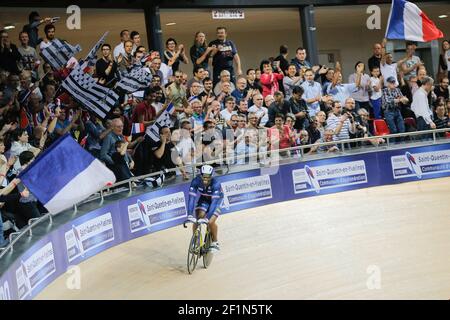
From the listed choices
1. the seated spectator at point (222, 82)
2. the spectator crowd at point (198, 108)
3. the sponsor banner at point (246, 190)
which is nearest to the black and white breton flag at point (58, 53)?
the spectator crowd at point (198, 108)

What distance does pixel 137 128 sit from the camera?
14078 mm

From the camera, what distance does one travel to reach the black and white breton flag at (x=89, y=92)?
12.4m

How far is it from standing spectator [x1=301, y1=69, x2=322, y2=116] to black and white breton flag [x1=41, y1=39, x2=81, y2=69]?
5.61 m

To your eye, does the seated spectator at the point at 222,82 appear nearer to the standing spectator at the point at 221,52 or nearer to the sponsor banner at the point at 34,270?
the standing spectator at the point at 221,52

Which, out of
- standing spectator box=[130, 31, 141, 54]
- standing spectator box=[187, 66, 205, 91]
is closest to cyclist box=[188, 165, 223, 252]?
standing spectator box=[187, 66, 205, 91]

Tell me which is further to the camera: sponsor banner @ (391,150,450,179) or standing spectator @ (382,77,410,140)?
sponsor banner @ (391,150,450,179)

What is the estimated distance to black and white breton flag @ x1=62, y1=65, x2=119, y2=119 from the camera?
1236 cm

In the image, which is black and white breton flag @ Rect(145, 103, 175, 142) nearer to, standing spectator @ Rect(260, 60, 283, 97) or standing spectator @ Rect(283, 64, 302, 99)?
standing spectator @ Rect(260, 60, 283, 97)

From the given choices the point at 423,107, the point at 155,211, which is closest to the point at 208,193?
the point at 155,211

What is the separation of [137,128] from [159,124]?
0.39 metres

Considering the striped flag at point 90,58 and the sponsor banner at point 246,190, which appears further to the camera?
the sponsor banner at point 246,190

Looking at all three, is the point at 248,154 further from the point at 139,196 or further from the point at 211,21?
the point at 211,21

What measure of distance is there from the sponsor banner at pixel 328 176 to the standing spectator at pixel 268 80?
167 centimetres

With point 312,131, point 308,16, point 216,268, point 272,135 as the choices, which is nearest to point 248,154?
point 272,135
